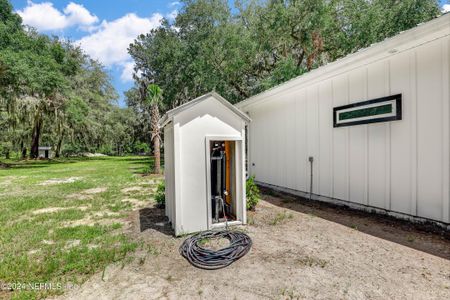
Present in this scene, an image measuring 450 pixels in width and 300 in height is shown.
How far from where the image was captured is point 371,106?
15.5 feet

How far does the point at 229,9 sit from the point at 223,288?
55.8 feet

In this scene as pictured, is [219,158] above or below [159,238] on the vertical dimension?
above

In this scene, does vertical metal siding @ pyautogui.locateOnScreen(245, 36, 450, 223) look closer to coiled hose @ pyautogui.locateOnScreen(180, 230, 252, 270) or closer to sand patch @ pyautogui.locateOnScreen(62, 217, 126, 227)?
coiled hose @ pyautogui.locateOnScreen(180, 230, 252, 270)

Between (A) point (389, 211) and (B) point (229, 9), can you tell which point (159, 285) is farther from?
(B) point (229, 9)

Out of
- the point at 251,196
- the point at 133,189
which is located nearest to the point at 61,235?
the point at 251,196

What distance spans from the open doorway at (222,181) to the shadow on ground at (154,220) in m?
0.84

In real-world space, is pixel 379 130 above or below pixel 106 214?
above

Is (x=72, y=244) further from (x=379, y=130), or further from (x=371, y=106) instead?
(x=371, y=106)

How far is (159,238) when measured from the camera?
3.76 m

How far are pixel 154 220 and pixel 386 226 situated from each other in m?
4.13

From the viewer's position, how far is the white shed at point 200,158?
375 cm

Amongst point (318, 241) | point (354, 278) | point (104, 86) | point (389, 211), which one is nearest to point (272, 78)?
point (389, 211)

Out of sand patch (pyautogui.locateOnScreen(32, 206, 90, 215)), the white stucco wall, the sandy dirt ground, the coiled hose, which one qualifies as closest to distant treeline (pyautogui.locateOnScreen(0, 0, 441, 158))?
sand patch (pyautogui.locateOnScreen(32, 206, 90, 215))

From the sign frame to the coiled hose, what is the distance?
11.0 feet
